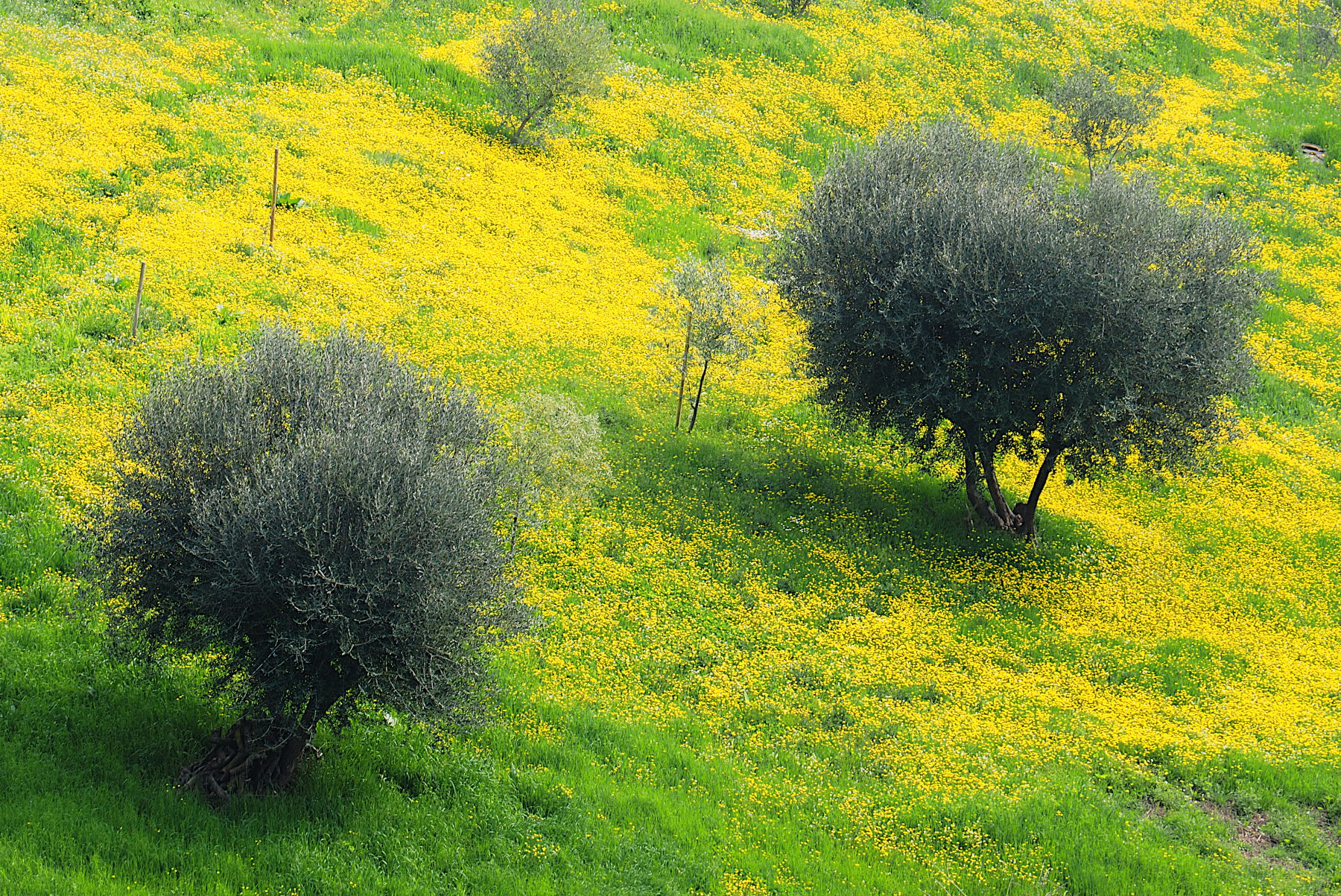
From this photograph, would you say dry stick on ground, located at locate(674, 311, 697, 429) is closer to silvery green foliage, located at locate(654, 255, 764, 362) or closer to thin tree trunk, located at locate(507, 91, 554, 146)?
silvery green foliage, located at locate(654, 255, 764, 362)

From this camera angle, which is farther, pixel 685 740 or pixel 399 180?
pixel 399 180

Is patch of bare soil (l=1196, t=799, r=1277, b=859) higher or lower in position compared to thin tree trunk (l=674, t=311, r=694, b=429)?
lower

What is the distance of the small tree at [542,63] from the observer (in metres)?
43.0

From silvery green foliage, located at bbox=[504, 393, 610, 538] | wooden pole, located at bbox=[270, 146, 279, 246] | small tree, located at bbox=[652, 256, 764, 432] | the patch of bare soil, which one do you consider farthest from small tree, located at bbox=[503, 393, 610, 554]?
the patch of bare soil

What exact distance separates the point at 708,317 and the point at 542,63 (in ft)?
61.1

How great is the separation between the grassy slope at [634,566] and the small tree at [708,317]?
2364 mm

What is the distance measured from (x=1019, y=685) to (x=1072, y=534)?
9036 mm

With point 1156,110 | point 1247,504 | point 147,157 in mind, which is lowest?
point 1247,504

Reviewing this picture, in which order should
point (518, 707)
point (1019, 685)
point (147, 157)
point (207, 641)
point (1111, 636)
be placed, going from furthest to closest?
point (147, 157), point (1111, 636), point (1019, 685), point (518, 707), point (207, 641)

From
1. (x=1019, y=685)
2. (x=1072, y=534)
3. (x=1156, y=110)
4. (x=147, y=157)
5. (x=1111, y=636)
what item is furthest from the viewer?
(x=1156, y=110)

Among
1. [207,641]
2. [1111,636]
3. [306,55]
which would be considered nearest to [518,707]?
[207,641]

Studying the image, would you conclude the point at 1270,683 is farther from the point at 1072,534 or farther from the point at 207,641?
the point at 207,641

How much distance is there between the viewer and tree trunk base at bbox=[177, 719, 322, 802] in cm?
1531

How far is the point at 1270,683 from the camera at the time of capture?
79.4ft
